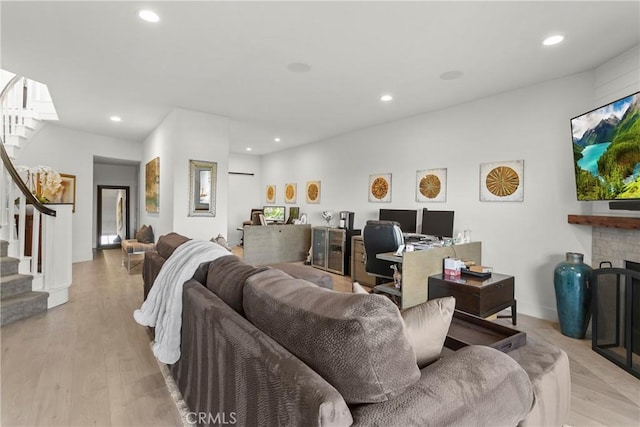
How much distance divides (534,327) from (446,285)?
47.7 inches

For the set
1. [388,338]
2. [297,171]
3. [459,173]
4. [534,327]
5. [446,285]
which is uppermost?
[297,171]

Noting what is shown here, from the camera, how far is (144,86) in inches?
142

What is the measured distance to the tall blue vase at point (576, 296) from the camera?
280 centimetres

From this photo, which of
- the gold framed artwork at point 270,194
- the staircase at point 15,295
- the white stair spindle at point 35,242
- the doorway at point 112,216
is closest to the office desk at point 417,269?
the staircase at point 15,295

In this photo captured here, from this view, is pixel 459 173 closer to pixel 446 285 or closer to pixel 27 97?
pixel 446 285

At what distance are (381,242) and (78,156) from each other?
652 centimetres

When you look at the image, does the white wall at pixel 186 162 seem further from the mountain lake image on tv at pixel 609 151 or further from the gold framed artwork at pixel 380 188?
the mountain lake image on tv at pixel 609 151

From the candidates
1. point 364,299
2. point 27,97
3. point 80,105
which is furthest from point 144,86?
point 364,299

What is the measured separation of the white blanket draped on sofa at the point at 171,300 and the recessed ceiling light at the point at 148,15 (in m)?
1.76

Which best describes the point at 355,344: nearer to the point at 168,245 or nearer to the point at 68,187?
the point at 168,245

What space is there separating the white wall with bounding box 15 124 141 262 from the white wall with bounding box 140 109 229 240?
→ 8.09ft

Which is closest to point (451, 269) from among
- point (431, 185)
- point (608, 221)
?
point (608, 221)

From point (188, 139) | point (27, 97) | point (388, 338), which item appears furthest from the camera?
point (27, 97)

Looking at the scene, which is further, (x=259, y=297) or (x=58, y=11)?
(x=58, y=11)
